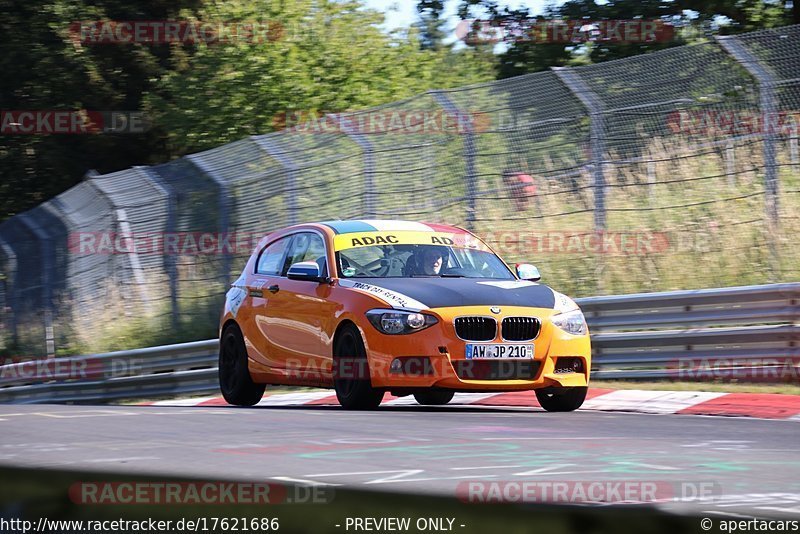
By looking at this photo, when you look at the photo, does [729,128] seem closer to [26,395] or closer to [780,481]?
[780,481]

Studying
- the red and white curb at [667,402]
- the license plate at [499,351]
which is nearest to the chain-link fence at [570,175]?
the red and white curb at [667,402]

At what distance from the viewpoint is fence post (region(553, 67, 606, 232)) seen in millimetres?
13492

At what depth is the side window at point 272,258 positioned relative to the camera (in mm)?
11859

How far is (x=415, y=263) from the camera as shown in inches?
426

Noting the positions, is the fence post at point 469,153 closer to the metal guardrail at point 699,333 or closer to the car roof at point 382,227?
the metal guardrail at point 699,333

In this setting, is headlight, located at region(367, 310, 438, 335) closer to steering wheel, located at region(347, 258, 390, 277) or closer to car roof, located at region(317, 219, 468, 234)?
steering wheel, located at region(347, 258, 390, 277)


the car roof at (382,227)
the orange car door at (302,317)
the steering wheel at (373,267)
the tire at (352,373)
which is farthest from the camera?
the car roof at (382,227)

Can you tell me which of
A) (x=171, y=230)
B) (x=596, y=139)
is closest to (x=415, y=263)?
(x=596, y=139)

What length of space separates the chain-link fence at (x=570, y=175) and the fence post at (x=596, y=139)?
0.01 meters

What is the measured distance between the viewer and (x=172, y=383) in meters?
16.3

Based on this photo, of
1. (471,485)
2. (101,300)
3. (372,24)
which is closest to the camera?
(471,485)

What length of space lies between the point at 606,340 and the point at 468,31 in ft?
57.2

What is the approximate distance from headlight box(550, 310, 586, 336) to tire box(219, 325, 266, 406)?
10.0 ft

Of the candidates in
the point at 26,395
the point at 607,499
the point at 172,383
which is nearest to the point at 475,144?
the point at 172,383
